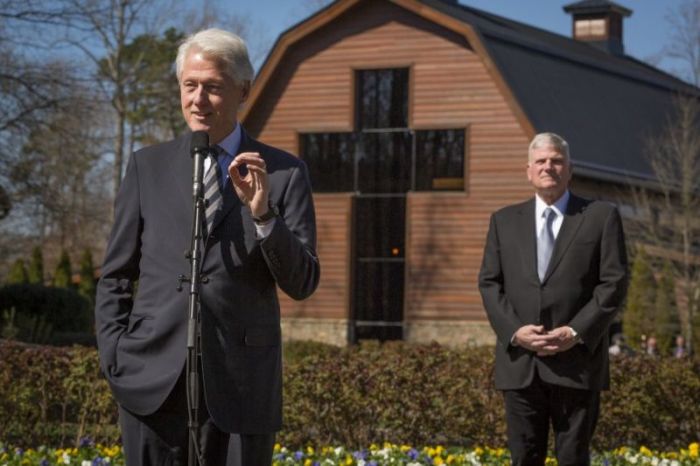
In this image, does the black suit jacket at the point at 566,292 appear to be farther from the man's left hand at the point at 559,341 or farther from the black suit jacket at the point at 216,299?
the black suit jacket at the point at 216,299

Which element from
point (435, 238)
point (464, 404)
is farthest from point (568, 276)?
point (435, 238)

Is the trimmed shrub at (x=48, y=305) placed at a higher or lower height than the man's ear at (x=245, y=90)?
lower

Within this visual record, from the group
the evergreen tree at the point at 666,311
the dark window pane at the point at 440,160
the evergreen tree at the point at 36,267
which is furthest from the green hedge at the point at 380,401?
the evergreen tree at the point at 36,267

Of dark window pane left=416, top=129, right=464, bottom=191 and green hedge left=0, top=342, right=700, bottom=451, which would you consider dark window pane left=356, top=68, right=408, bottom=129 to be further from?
green hedge left=0, top=342, right=700, bottom=451

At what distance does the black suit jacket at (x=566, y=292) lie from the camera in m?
7.33

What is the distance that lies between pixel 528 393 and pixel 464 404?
17.1 ft

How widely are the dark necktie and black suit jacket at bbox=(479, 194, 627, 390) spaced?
28 mm

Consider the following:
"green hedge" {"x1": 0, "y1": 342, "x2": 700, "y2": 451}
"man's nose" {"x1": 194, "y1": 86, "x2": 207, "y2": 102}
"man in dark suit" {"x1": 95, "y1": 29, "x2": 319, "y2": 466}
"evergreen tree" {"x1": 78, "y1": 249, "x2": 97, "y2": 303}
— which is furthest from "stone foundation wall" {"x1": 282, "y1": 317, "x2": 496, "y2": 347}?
"man's nose" {"x1": 194, "y1": 86, "x2": 207, "y2": 102}

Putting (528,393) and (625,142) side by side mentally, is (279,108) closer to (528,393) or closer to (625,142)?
(625,142)

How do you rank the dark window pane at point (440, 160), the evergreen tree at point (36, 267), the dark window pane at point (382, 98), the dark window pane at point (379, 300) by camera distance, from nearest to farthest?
the dark window pane at point (440, 160) < the dark window pane at point (379, 300) < the dark window pane at point (382, 98) < the evergreen tree at point (36, 267)

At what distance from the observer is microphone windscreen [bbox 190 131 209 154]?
15.3 ft

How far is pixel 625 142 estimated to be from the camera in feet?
137

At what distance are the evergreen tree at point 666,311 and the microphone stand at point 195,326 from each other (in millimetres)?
32767

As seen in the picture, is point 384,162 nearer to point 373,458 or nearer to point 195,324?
point 373,458
